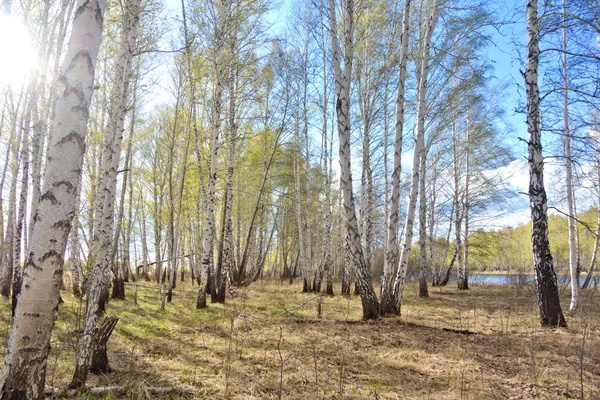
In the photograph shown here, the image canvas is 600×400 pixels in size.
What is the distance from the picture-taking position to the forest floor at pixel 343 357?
3.11m

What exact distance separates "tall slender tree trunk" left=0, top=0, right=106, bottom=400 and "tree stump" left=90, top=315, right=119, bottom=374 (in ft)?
3.78

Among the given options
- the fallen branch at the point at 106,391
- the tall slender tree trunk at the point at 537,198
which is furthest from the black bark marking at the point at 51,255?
the tall slender tree trunk at the point at 537,198

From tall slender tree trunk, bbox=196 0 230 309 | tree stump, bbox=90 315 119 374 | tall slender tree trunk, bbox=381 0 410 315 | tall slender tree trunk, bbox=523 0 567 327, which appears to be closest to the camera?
tree stump, bbox=90 315 119 374

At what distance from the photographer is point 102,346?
3494mm

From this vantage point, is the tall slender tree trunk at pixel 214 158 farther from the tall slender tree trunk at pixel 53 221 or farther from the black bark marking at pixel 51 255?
the black bark marking at pixel 51 255

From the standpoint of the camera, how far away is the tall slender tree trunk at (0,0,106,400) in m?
2.15

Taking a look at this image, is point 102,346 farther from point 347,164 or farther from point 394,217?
point 394,217

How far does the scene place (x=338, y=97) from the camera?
249 inches

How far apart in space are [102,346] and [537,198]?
682 cm

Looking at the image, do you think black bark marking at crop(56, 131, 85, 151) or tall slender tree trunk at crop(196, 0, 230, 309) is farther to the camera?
→ tall slender tree trunk at crop(196, 0, 230, 309)

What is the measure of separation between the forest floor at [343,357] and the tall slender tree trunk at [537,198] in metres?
0.43

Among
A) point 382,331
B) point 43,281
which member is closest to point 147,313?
point 382,331

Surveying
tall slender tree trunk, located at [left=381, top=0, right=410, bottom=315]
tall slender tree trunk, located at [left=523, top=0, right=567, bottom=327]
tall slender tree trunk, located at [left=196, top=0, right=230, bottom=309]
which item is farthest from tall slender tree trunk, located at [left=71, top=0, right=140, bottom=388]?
tall slender tree trunk, located at [left=523, top=0, right=567, bottom=327]

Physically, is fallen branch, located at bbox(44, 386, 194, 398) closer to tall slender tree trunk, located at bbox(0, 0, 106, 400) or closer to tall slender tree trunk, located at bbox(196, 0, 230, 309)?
tall slender tree trunk, located at bbox(0, 0, 106, 400)
